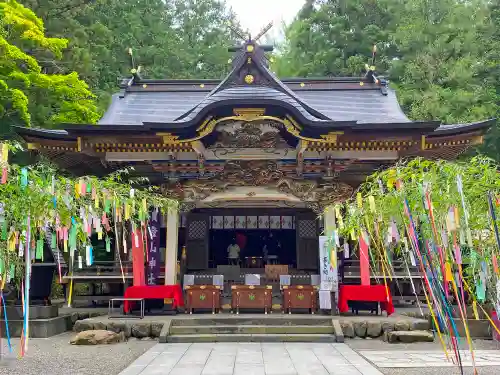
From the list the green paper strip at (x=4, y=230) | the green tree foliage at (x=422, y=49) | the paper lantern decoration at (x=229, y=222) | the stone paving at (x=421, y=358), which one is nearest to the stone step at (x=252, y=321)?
the stone paving at (x=421, y=358)

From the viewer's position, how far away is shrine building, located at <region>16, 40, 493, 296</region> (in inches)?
427

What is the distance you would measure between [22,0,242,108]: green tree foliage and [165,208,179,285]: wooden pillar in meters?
9.60

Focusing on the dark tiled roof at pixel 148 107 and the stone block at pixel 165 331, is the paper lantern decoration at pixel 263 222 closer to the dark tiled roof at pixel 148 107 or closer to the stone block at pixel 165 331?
the dark tiled roof at pixel 148 107

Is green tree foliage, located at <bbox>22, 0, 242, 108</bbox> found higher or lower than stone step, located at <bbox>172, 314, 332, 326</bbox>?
higher

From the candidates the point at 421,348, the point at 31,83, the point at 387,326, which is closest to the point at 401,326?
the point at 387,326

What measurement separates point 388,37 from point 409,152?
19529 mm

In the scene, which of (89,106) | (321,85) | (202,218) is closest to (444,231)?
(202,218)

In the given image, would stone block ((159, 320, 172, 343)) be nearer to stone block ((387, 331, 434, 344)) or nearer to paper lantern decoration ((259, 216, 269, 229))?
stone block ((387, 331, 434, 344))

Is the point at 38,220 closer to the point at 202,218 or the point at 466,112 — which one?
the point at 202,218

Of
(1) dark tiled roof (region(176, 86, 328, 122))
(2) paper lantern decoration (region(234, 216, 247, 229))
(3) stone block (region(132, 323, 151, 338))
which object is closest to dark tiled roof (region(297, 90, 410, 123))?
(1) dark tiled roof (region(176, 86, 328, 122))

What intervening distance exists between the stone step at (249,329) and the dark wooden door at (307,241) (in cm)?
433

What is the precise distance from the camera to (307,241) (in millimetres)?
14383

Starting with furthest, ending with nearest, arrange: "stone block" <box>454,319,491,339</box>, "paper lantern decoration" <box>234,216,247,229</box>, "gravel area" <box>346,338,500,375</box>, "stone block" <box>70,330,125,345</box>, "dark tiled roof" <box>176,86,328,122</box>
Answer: "paper lantern decoration" <box>234,216,247,229</box>
"dark tiled roof" <box>176,86,328,122</box>
"stone block" <box>454,319,491,339</box>
"stone block" <box>70,330,125,345</box>
"gravel area" <box>346,338,500,375</box>

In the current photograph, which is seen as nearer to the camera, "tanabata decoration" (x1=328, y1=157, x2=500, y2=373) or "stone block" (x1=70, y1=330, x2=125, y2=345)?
"tanabata decoration" (x1=328, y1=157, x2=500, y2=373)
